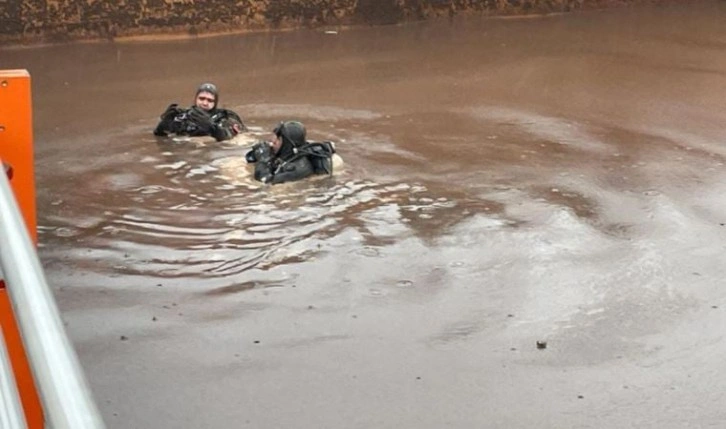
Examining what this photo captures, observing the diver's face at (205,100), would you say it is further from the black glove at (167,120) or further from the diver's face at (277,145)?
the diver's face at (277,145)

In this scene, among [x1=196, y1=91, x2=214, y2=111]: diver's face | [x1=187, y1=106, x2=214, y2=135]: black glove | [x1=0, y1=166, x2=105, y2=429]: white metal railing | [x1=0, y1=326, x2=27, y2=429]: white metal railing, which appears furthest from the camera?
[x1=196, y1=91, x2=214, y2=111]: diver's face

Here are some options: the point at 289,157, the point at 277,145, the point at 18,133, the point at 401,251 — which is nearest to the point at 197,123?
the point at 277,145

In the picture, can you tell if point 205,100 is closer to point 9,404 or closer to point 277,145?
point 277,145

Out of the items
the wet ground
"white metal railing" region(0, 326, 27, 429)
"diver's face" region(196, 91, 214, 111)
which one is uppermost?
"white metal railing" region(0, 326, 27, 429)

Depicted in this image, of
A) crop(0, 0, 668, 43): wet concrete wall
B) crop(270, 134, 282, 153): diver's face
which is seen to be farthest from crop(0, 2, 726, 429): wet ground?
crop(0, 0, 668, 43): wet concrete wall

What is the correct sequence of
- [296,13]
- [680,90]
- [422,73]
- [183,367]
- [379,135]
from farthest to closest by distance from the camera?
[296,13] → [422,73] → [680,90] → [379,135] → [183,367]

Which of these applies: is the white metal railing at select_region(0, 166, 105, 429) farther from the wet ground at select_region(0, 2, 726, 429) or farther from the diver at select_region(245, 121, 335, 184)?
the diver at select_region(245, 121, 335, 184)

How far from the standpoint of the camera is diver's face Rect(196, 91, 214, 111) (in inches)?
327

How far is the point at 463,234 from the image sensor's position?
584cm

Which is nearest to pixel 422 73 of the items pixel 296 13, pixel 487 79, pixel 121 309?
pixel 487 79

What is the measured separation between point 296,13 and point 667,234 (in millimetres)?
8418

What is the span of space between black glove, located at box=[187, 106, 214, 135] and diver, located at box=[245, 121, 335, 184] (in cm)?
77

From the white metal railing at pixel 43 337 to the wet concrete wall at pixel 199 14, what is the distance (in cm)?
1075

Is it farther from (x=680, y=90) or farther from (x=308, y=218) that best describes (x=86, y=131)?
(x=680, y=90)
